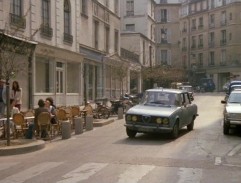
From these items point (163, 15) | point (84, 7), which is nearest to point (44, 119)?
point (84, 7)

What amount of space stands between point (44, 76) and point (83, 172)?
18.3 meters

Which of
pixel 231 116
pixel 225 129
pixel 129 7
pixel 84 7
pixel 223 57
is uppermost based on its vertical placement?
pixel 129 7

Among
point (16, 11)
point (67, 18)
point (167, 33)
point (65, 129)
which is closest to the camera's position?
point (65, 129)

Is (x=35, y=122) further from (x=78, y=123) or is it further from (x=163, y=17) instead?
(x=163, y=17)

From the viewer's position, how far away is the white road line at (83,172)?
906 cm

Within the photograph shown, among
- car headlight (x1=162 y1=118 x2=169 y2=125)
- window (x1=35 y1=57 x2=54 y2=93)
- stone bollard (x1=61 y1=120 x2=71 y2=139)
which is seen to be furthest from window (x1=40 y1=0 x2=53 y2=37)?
car headlight (x1=162 y1=118 x2=169 y2=125)

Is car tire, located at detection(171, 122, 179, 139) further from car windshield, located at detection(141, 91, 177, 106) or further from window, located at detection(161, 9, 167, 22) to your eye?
window, located at detection(161, 9, 167, 22)

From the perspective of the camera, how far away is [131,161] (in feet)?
36.6

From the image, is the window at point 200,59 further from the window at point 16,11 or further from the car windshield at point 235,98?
the car windshield at point 235,98

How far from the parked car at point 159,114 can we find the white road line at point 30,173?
4.74m

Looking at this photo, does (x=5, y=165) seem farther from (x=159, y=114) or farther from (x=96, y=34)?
(x=96, y=34)

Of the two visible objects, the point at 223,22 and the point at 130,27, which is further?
the point at 223,22

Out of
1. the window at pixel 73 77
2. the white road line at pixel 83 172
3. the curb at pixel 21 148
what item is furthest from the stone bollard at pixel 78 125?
the window at pixel 73 77

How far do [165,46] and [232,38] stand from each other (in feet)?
45.2
